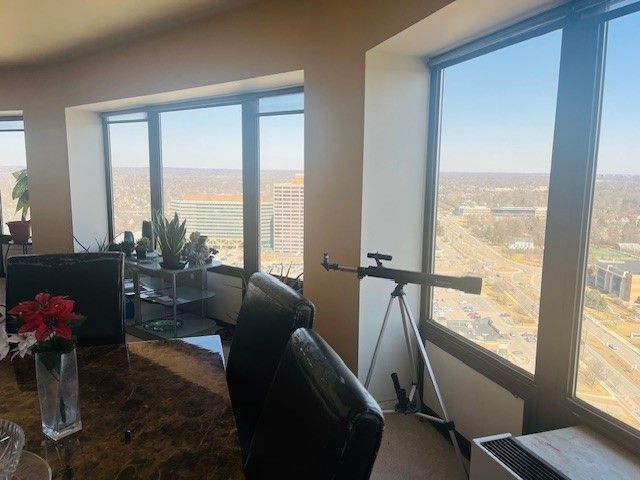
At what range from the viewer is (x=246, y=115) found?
3.77 meters

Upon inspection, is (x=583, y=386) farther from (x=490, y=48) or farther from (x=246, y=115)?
(x=246, y=115)

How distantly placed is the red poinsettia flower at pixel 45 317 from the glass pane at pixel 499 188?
180cm

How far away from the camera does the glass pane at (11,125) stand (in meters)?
5.46

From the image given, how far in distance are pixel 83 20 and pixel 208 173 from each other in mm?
1493

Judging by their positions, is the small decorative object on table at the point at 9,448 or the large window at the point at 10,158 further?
the large window at the point at 10,158

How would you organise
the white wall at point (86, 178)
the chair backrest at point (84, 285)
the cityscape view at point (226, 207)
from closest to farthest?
the chair backrest at point (84, 285), the cityscape view at point (226, 207), the white wall at point (86, 178)

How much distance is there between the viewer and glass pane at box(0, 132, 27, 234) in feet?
18.2


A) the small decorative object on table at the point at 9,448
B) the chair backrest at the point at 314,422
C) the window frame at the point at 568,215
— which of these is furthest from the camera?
the window frame at the point at 568,215

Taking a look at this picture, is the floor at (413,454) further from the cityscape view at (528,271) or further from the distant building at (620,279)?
the distant building at (620,279)

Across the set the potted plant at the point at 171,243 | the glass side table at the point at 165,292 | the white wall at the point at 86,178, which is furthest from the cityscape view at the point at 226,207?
the potted plant at the point at 171,243

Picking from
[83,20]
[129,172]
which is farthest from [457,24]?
[129,172]

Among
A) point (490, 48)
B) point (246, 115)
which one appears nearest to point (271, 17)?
point (246, 115)

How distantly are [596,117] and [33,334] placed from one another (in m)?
1.95

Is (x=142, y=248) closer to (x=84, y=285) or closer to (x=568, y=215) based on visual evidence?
(x=84, y=285)
